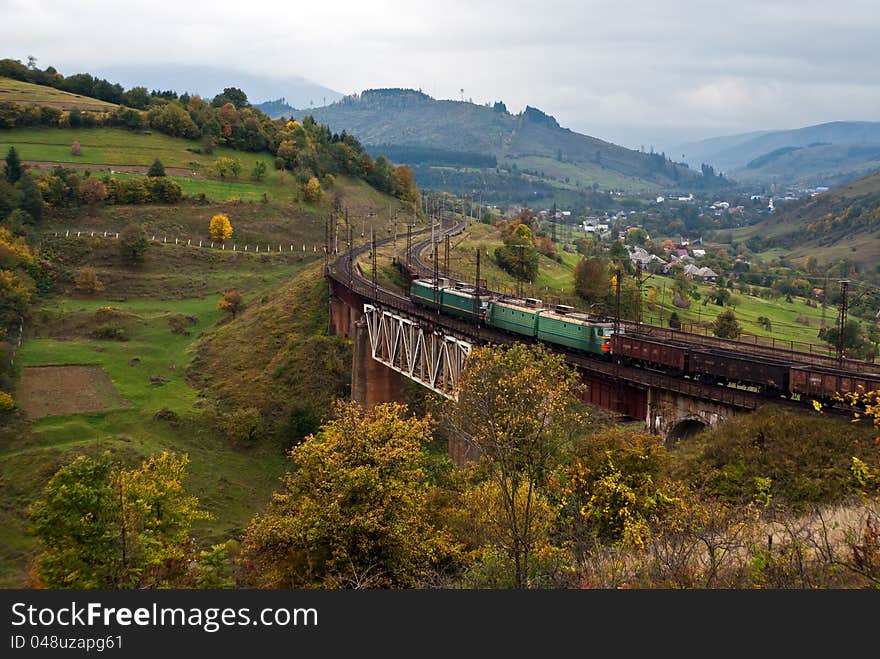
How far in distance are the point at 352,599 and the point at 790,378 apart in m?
28.3

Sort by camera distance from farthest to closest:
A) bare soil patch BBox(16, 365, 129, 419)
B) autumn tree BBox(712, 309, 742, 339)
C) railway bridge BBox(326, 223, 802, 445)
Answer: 1. autumn tree BBox(712, 309, 742, 339)
2. bare soil patch BBox(16, 365, 129, 419)
3. railway bridge BBox(326, 223, 802, 445)

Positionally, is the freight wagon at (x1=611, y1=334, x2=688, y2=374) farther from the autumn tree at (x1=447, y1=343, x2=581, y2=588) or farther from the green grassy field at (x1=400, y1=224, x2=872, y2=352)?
the green grassy field at (x1=400, y1=224, x2=872, y2=352)

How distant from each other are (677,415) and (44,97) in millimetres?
147972

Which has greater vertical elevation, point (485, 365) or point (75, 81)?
point (75, 81)

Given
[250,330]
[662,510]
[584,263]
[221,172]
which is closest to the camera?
[662,510]

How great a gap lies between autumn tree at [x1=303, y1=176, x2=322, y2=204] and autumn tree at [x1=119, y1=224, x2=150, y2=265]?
34693 mm

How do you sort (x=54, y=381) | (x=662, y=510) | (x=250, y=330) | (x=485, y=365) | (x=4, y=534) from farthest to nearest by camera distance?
1. (x=250, y=330)
2. (x=54, y=381)
3. (x=4, y=534)
4. (x=662, y=510)
5. (x=485, y=365)

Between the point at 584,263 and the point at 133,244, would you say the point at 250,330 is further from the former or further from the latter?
the point at 584,263

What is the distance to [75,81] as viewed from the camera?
520 ft

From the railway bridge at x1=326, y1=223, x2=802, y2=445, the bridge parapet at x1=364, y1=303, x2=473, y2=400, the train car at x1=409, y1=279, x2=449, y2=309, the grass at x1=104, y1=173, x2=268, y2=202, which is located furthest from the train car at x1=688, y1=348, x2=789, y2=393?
the grass at x1=104, y1=173, x2=268, y2=202

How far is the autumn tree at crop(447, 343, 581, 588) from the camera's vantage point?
63.0 feet

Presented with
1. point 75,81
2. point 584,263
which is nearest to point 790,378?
point 584,263

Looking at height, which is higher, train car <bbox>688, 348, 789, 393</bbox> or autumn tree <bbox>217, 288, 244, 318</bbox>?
train car <bbox>688, 348, 789, 393</bbox>

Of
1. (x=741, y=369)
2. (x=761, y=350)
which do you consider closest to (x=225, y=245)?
(x=761, y=350)
